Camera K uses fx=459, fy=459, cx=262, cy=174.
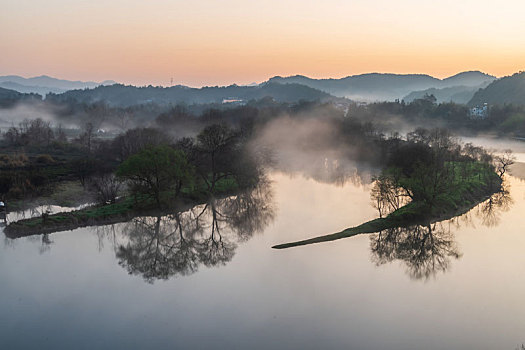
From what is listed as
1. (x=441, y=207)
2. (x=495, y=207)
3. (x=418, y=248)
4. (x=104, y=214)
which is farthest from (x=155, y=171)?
(x=495, y=207)

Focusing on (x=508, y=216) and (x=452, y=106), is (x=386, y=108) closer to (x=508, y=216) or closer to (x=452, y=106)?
(x=452, y=106)

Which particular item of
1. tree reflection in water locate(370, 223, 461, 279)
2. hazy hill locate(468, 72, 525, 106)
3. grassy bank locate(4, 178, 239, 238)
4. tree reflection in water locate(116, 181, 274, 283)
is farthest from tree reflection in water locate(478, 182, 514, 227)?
hazy hill locate(468, 72, 525, 106)

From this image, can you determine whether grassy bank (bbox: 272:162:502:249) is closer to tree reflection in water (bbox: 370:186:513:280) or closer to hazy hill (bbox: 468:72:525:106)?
tree reflection in water (bbox: 370:186:513:280)

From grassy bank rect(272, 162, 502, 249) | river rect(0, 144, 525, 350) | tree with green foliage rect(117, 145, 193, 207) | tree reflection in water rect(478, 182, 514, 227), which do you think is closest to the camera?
river rect(0, 144, 525, 350)

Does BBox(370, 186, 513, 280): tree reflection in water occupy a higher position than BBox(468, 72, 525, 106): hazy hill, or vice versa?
BBox(468, 72, 525, 106): hazy hill

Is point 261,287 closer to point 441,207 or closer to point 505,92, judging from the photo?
point 441,207

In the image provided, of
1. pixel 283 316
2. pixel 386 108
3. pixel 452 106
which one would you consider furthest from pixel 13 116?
pixel 283 316

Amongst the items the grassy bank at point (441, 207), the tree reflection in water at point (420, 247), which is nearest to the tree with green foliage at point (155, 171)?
the grassy bank at point (441, 207)
